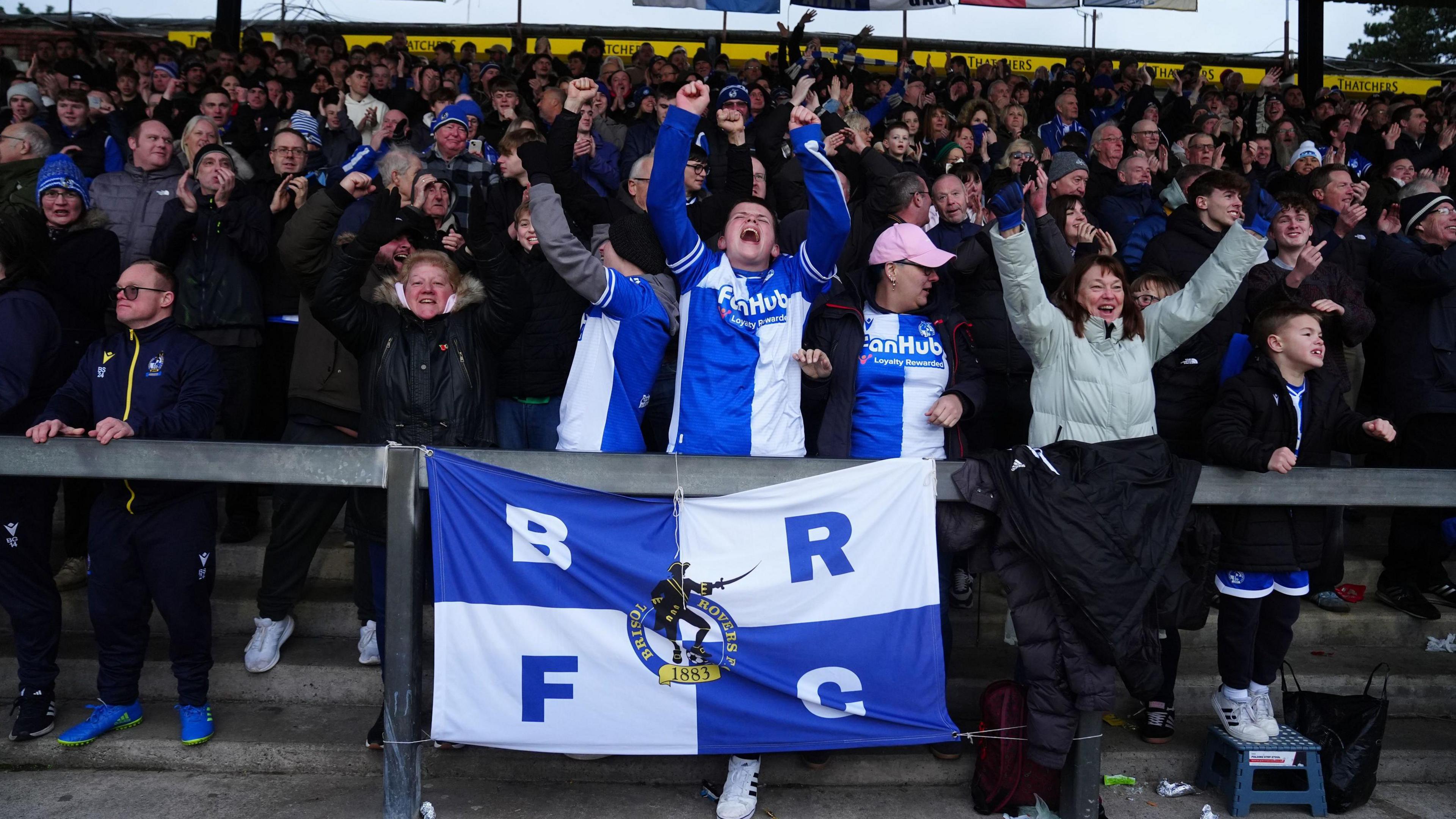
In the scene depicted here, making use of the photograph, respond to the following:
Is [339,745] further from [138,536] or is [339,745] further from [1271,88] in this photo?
[1271,88]

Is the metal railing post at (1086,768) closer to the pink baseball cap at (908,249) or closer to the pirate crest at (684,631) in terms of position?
the pirate crest at (684,631)

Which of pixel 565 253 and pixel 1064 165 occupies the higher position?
pixel 1064 165

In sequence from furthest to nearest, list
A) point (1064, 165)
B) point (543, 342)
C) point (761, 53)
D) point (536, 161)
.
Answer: point (761, 53), point (1064, 165), point (543, 342), point (536, 161)

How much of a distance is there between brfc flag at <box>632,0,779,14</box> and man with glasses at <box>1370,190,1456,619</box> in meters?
7.81

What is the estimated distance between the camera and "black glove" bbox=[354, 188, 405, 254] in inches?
164

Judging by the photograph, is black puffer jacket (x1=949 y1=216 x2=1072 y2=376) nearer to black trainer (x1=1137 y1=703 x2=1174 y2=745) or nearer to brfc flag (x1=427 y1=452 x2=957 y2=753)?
brfc flag (x1=427 y1=452 x2=957 y2=753)

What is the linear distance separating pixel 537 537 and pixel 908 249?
179 cm

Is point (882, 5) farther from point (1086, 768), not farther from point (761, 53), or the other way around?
point (1086, 768)

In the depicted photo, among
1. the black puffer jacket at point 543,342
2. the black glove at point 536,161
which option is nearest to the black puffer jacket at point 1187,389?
the black puffer jacket at point 543,342

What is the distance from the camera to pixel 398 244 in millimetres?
4855

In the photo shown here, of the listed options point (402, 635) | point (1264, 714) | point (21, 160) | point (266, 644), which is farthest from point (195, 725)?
point (1264, 714)

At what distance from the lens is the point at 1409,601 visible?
5.41 meters

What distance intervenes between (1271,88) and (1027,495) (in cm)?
1027

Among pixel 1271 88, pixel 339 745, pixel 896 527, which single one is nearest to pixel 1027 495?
pixel 896 527
